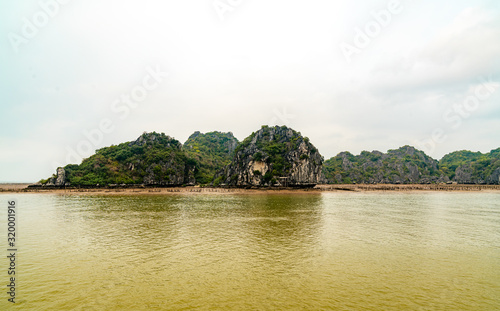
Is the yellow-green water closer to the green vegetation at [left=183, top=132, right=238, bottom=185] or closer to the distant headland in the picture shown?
the distant headland

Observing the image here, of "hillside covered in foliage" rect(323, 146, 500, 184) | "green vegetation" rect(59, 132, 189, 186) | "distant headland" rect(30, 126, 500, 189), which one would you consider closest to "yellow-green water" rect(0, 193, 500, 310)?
"distant headland" rect(30, 126, 500, 189)

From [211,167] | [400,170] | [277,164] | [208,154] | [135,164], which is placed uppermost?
[208,154]

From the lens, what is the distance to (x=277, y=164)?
349ft

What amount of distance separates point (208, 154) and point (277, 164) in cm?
8159

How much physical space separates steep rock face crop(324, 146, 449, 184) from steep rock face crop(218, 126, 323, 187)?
217 ft

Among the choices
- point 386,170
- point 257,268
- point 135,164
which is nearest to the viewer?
point 257,268

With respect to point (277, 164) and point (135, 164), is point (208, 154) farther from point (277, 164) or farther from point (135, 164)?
point (277, 164)

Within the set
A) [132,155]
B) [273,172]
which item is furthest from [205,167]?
[273,172]

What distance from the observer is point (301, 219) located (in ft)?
108

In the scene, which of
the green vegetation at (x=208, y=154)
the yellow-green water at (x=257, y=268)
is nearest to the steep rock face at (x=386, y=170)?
the green vegetation at (x=208, y=154)

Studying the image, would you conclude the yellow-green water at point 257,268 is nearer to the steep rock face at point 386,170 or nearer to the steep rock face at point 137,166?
the steep rock face at point 137,166

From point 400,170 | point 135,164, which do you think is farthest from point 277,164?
point 400,170

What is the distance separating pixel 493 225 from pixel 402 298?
92.4ft

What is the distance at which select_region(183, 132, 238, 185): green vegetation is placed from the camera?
13512 centimetres
